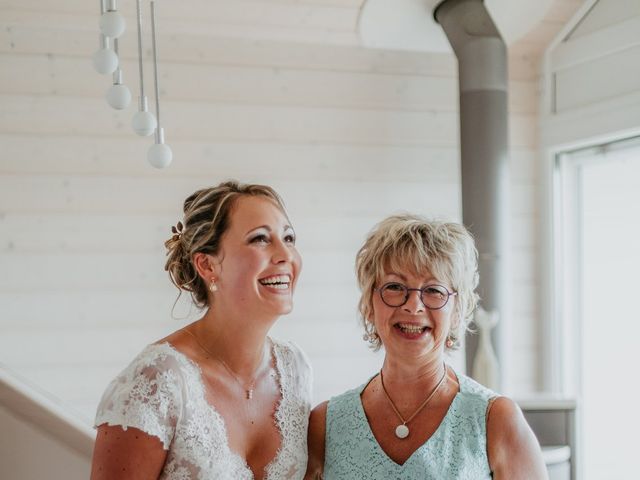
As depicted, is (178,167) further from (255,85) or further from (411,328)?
(411,328)

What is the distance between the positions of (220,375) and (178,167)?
200 centimetres

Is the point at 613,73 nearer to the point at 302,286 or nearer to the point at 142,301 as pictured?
the point at 302,286

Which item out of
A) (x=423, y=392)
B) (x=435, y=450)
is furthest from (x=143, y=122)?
(x=435, y=450)

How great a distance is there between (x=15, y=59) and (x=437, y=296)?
255 centimetres

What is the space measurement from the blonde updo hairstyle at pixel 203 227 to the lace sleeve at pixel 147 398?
0.77 ft

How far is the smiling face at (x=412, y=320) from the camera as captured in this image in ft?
5.28

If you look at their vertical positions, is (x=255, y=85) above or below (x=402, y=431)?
above

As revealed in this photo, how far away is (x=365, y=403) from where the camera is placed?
1.74m

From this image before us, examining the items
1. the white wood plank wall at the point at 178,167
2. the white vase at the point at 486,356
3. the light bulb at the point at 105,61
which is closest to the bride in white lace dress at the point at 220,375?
the light bulb at the point at 105,61

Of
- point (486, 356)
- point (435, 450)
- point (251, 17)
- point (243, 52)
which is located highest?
point (251, 17)

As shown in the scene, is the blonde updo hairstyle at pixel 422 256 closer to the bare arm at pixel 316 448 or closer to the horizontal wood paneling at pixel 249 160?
the bare arm at pixel 316 448

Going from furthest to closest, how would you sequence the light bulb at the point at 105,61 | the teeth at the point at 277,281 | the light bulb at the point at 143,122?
the light bulb at the point at 143,122 < the light bulb at the point at 105,61 < the teeth at the point at 277,281

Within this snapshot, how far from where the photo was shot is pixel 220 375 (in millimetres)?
1745

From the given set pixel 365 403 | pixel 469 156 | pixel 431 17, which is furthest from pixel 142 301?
pixel 365 403
